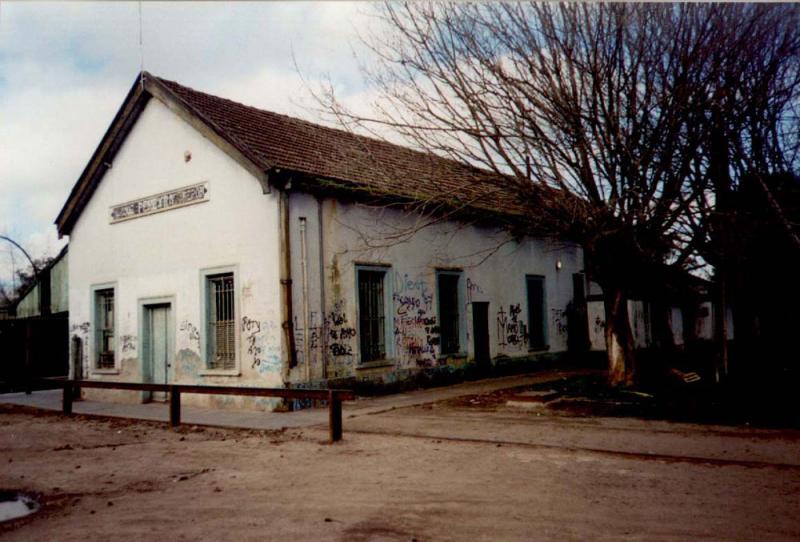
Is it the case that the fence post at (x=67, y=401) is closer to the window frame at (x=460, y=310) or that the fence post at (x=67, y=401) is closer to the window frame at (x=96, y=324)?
the window frame at (x=96, y=324)

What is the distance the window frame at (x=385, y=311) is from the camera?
14086 millimetres

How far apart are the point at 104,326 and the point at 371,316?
7240mm

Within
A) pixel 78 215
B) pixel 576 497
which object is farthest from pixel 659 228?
pixel 78 215

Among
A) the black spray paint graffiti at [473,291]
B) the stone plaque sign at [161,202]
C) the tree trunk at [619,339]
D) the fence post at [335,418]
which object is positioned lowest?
the fence post at [335,418]

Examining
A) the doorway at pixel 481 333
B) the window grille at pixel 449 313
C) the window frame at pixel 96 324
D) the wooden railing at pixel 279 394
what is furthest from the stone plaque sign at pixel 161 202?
the doorway at pixel 481 333

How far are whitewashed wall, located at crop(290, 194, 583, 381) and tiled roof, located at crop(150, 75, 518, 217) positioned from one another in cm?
87

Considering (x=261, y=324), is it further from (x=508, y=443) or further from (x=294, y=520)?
(x=294, y=520)

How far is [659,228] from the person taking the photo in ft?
39.1

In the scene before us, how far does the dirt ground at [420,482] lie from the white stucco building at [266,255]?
3.28m

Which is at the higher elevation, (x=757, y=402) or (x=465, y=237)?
(x=465, y=237)

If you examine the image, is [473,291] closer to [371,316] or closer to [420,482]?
[371,316]

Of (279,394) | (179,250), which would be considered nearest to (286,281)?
(279,394)

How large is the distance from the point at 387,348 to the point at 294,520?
9.34 metres

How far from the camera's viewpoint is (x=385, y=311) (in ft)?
48.5
